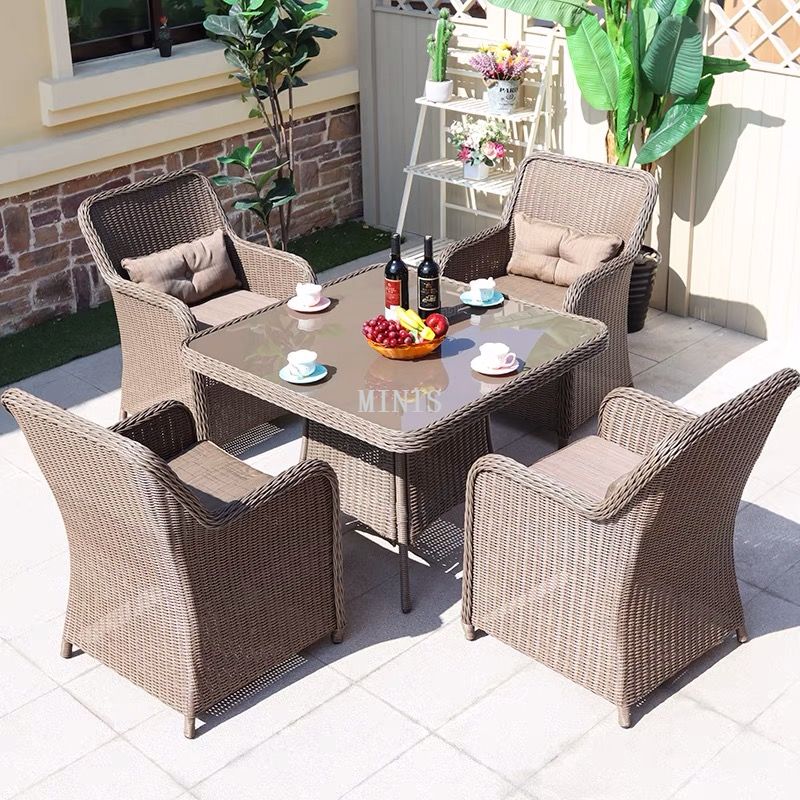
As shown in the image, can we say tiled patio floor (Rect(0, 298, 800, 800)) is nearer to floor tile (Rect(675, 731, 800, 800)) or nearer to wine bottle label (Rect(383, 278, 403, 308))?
floor tile (Rect(675, 731, 800, 800))

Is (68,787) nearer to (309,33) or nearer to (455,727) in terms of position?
(455,727)

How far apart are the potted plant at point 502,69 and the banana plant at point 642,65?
1.86 feet

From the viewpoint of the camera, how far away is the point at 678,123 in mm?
6242

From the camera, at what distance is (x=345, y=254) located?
8.12 metres

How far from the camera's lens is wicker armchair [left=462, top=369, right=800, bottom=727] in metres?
3.62

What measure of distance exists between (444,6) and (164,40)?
178 cm

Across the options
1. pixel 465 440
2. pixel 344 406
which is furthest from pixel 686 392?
pixel 344 406

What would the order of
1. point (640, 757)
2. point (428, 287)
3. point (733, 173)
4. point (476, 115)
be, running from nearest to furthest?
point (640, 757)
point (428, 287)
point (733, 173)
point (476, 115)

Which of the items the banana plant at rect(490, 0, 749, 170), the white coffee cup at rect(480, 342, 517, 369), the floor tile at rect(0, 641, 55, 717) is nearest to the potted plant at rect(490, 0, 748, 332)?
the banana plant at rect(490, 0, 749, 170)

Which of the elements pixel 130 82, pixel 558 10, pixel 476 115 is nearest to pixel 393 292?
pixel 558 10

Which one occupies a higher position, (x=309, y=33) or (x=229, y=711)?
(x=309, y=33)

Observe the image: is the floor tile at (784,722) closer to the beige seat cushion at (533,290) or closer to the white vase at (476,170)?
the beige seat cushion at (533,290)

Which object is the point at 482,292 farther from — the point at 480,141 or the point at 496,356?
the point at 480,141

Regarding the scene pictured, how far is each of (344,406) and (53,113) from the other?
3376mm
